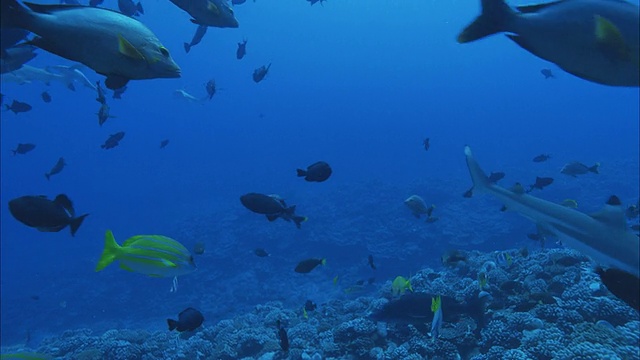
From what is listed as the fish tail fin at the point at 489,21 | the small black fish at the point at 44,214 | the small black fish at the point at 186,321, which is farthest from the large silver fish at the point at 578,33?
the small black fish at the point at 186,321

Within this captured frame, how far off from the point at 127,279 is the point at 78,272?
26.2ft

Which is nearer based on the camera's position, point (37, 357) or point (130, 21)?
point (130, 21)

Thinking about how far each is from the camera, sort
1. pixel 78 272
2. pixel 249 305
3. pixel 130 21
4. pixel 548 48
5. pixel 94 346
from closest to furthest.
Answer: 1. pixel 548 48
2. pixel 130 21
3. pixel 94 346
4. pixel 249 305
5. pixel 78 272

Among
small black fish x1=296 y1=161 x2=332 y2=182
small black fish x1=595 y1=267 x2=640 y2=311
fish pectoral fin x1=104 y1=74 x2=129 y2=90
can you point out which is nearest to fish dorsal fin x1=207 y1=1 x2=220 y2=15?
fish pectoral fin x1=104 y1=74 x2=129 y2=90

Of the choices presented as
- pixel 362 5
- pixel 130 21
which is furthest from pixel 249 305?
pixel 362 5

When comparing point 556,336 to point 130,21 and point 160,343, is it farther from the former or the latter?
point 160,343

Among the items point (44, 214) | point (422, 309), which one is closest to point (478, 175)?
point (44, 214)

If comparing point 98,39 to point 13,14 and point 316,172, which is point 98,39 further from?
point 316,172

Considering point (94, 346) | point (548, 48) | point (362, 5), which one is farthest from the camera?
point (362, 5)

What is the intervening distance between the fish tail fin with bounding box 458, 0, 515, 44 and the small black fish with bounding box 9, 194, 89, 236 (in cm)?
341

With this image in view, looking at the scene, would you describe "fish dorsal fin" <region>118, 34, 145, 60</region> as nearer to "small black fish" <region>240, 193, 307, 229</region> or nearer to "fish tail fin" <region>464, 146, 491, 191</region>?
"fish tail fin" <region>464, 146, 491, 191</region>

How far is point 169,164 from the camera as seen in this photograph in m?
140

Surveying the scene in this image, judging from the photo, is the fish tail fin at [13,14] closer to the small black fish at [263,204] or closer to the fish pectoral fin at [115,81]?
the fish pectoral fin at [115,81]

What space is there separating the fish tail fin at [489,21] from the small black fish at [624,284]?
1497 millimetres
